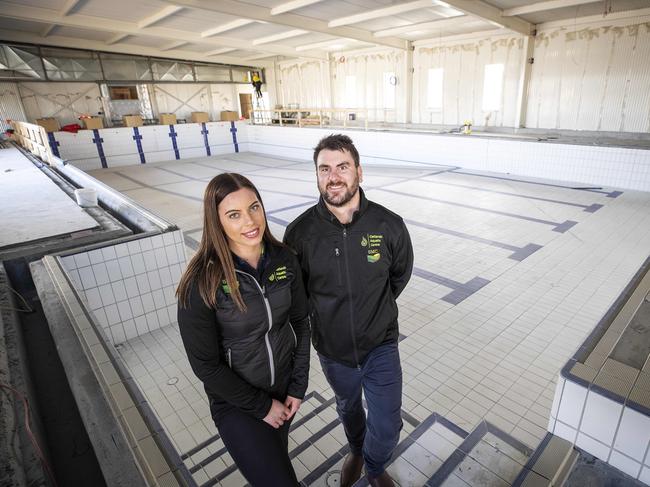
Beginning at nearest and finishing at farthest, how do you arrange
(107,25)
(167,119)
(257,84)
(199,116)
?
(107,25) → (167,119) → (199,116) → (257,84)

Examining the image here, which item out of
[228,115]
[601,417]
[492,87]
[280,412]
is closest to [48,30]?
[228,115]

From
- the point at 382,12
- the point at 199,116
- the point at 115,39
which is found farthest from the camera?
the point at 199,116

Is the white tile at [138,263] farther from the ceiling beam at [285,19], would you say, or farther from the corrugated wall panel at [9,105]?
the corrugated wall panel at [9,105]

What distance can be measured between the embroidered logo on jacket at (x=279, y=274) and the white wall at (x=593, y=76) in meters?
11.2

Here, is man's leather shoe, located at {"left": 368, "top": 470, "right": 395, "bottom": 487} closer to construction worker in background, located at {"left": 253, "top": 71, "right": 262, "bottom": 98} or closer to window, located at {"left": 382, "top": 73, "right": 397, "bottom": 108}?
window, located at {"left": 382, "top": 73, "right": 397, "bottom": 108}

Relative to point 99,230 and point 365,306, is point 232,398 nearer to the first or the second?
point 365,306

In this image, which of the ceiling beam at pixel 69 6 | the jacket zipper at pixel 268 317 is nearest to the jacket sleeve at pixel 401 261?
the jacket zipper at pixel 268 317

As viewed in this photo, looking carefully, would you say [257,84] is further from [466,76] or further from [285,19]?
[466,76]

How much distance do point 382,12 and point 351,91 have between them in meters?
6.54

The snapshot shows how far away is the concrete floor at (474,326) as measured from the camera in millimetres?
2291

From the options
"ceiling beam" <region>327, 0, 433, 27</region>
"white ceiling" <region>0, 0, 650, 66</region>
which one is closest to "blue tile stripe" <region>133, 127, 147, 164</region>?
"white ceiling" <region>0, 0, 650, 66</region>

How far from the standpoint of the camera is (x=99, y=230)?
11.4ft

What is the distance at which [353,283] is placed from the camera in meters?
1.74

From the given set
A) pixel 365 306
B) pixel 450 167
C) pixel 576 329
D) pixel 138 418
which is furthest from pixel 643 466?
pixel 450 167
